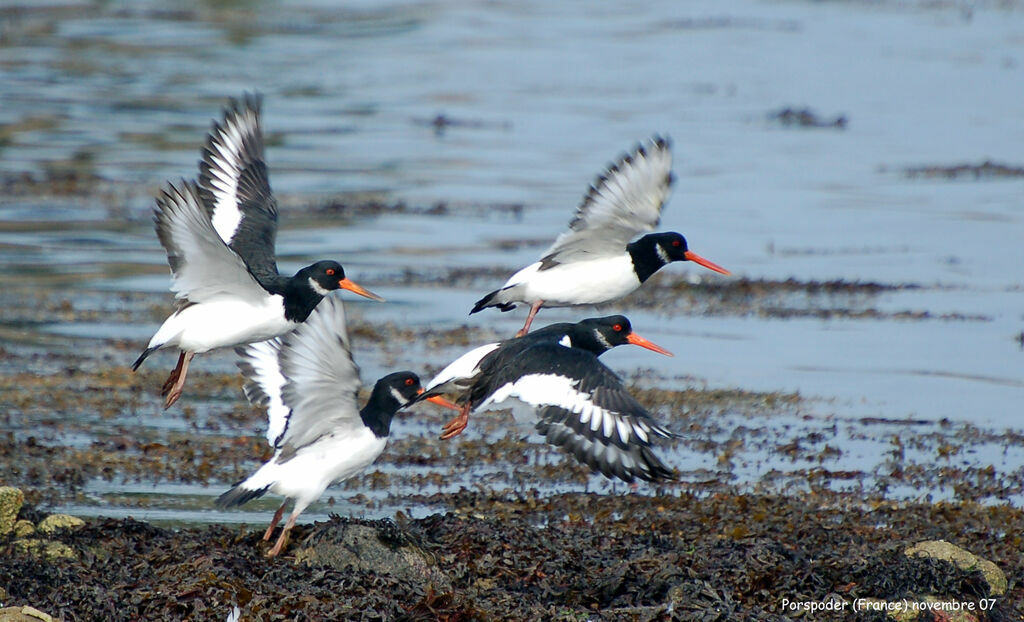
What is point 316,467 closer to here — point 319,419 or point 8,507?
point 319,419

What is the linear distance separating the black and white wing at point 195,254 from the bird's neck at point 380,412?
1058 mm

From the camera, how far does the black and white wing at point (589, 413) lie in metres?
7.67

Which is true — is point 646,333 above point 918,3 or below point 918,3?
below

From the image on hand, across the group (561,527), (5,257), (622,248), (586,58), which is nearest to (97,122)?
(5,257)

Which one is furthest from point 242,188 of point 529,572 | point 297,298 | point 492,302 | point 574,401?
point 529,572

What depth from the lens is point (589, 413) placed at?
7762mm

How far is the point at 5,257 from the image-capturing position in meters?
16.0

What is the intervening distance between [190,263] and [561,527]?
2640mm

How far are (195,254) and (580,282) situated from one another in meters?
2.87

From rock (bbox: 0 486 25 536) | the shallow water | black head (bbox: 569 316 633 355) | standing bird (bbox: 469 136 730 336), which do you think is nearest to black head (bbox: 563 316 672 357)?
black head (bbox: 569 316 633 355)

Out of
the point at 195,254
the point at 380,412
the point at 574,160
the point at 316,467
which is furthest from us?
the point at 574,160

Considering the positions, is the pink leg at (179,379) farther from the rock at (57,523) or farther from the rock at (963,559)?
the rock at (963,559)

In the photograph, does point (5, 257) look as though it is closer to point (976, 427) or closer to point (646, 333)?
point (646, 333)

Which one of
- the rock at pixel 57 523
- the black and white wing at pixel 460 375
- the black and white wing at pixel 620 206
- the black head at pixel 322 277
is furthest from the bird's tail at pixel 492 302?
the rock at pixel 57 523
